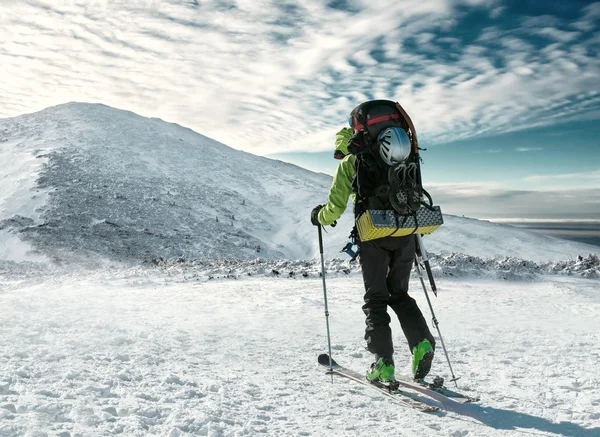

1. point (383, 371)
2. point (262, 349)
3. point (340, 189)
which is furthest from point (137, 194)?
point (383, 371)

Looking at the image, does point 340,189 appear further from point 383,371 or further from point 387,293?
point 383,371

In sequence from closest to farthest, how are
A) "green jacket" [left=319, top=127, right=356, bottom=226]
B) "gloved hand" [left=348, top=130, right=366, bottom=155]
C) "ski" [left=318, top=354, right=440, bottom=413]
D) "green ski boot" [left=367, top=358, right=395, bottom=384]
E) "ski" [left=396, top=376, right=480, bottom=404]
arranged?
1. "ski" [left=318, top=354, right=440, bottom=413]
2. "ski" [left=396, top=376, right=480, bottom=404]
3. "green ski boot" [left=367, top=358, right=395, bottom=384]
4. "gloved hand" [left=348, top=130, right=366, bottom=155]
5. "green jacket" [left=319, top=127, right=356, bottom=226]

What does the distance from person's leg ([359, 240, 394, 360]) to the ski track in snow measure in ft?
1.78

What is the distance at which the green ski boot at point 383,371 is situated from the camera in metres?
4.89

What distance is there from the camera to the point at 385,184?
501cm

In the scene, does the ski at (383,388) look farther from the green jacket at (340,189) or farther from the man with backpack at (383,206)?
the green jacket at (340,189)

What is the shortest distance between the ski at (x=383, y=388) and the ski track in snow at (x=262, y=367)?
9 centimetres

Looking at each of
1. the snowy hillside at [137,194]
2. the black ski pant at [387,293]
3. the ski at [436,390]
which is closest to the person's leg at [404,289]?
the black ski pant at [387,293]

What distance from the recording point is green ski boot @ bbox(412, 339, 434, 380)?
4.98m

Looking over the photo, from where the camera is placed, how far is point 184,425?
12.2ft

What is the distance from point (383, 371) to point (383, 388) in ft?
0.55

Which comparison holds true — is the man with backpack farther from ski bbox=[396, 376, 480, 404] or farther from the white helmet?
ski bbox=[396, 376, 480, 404]

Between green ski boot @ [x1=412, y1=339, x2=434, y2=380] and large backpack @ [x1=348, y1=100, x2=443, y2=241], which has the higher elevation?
large backpack @ [x1=348, y1=100, x2=443, y2=241]

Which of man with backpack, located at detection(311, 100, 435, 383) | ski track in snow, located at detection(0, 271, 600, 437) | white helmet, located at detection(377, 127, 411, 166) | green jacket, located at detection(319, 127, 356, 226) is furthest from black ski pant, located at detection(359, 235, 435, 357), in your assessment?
white helmet, located at detection(377, 127, 411, 166)
